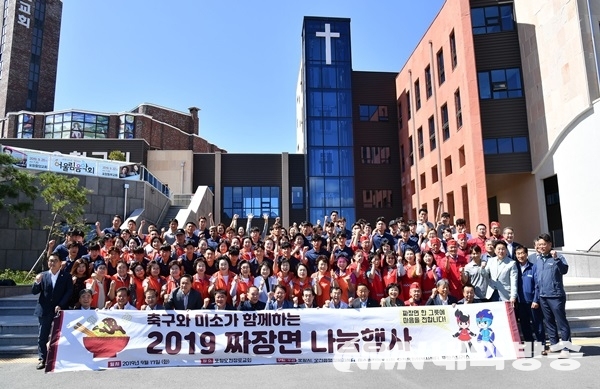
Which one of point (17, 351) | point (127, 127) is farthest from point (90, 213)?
point (127, 127)

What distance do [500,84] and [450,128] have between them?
12.1ft

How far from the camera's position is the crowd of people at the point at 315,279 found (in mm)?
6961

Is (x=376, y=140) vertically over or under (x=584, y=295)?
over

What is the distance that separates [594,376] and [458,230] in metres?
4.04

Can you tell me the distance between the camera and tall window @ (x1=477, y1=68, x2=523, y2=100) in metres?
23.3

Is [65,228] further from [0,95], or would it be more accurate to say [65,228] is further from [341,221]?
[0,95]

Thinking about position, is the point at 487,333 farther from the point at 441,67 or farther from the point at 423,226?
the point at 441,67

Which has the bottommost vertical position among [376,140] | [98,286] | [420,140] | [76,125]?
[98,286]

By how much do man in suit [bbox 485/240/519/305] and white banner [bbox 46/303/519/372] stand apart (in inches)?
21.3

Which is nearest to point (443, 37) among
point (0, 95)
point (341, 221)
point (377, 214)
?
point (377, 214)

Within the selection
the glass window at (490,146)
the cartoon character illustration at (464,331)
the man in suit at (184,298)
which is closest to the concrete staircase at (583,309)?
the cartoon character illustration at (464,331)

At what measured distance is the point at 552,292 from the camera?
6844 mm

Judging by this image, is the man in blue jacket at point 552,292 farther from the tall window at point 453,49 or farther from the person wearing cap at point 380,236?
the tall window at point 453,49

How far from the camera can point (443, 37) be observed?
26641 mm
